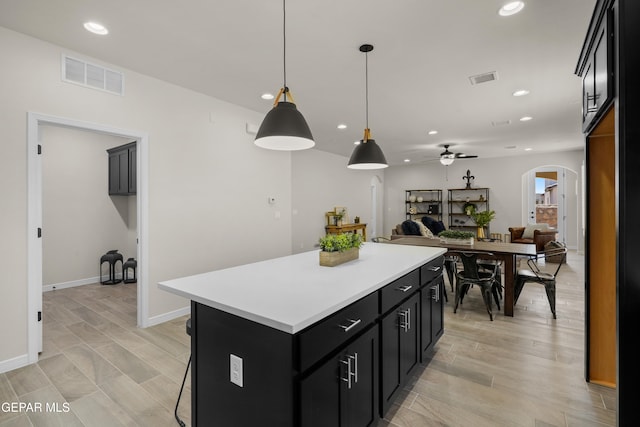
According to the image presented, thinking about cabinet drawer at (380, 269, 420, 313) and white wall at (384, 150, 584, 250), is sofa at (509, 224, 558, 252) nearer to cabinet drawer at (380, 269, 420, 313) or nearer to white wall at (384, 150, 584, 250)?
white wall at (384, 150, 584, 250)

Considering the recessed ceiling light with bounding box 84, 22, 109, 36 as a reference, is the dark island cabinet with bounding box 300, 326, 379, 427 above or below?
below

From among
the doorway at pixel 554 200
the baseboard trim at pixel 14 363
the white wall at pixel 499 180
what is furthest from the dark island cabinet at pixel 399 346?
the doorway at pixel 554 200

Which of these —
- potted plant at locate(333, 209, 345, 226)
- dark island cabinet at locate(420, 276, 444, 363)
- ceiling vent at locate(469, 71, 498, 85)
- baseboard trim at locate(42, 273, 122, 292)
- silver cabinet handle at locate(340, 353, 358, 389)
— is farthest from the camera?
potted plant at locate(333, 209, 345, 226)

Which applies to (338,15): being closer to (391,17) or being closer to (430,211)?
(391,17)

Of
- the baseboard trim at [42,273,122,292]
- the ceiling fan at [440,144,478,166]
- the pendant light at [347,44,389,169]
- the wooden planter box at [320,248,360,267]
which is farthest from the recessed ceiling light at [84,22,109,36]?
the ceiling fan at [440,144,478,166]

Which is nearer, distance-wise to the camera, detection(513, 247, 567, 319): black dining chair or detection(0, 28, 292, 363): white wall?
detection(0, 28, 292, 363): white wall

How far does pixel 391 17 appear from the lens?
236 centimetres

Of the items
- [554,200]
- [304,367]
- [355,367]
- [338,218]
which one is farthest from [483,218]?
[304,367]

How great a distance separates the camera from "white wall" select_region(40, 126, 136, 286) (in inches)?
190

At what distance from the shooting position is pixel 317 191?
24.8 ft

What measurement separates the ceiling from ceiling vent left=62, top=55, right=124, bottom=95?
0.12m

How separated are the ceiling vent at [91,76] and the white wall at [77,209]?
8.24 feet

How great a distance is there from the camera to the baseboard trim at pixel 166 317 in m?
3.45

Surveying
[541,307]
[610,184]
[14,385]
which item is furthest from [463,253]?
[14,385]
